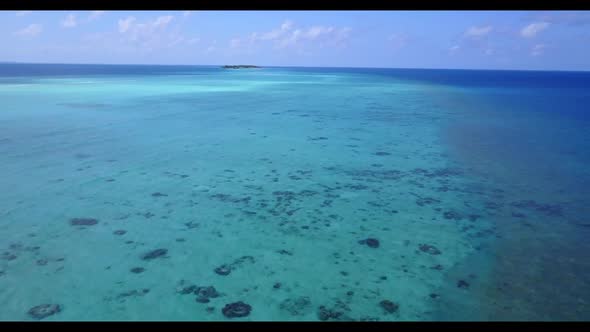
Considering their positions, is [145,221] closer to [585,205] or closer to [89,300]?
[89,300]

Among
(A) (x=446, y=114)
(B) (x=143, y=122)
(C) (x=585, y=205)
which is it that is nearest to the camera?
(C) (x=585, y=205)

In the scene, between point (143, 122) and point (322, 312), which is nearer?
point (322, 312)

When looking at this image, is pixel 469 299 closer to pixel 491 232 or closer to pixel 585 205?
pixel 491 232

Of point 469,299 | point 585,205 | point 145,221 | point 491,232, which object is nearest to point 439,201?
point 491,232

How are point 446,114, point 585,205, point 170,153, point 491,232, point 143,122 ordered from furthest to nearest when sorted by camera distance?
point 446,114 < point 143,122 < point 170,153 < point 585,205 < point 491,232
